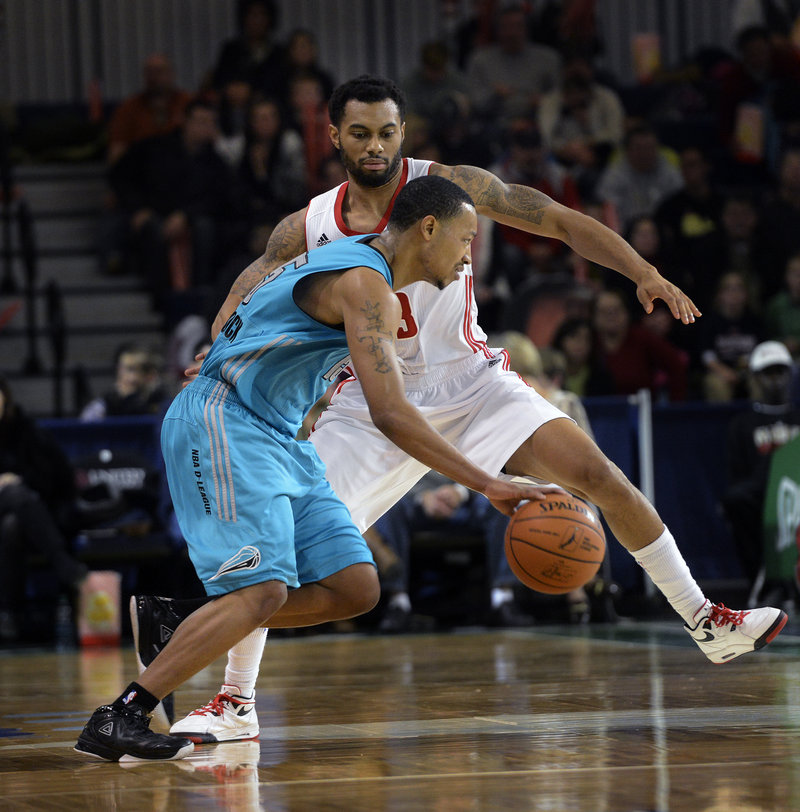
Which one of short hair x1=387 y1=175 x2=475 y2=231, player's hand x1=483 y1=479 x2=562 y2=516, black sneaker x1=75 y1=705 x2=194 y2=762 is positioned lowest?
black sneaker x1=75 y1=705 x2=194 y2=762

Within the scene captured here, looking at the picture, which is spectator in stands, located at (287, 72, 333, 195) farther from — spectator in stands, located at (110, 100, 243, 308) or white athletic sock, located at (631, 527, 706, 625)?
white athletic sock, located at (631, 527, 706, 625)

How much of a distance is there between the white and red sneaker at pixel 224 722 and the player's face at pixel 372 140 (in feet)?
5.81

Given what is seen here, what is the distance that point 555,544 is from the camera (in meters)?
4.28

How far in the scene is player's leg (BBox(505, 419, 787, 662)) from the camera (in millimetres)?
4449

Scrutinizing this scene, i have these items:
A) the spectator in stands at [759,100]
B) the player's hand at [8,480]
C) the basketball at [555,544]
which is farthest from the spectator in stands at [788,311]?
the basketball at [555,544]

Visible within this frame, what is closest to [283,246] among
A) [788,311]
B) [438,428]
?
[438,428]

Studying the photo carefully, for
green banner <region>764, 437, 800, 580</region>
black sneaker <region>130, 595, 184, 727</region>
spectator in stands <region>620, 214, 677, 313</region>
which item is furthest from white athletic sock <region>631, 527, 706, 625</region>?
spectator in stands <region>620, 214, 677, 313</region>

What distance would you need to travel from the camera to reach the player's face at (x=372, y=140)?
480 centimetres

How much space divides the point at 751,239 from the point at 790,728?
8303 mm

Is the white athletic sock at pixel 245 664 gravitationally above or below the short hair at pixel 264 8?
below

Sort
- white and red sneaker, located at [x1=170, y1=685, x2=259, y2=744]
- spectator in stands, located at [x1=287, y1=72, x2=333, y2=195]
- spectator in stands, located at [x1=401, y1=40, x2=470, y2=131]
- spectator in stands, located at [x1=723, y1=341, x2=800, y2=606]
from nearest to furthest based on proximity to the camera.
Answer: white and red sneaker, located at [x1=170, y1=685, x2=259, y2=744], spectator in stands, located at [x1=723, y1=341, x2=800, y2=606], spectator in stands, located at [x1=287, y1=72, x2=333, y2=195], spectator in stands, located at [x1=401, y1=40, x2=470, y2=131]

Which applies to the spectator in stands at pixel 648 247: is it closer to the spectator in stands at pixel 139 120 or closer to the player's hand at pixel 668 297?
the spectator in stands at pixel 139 120

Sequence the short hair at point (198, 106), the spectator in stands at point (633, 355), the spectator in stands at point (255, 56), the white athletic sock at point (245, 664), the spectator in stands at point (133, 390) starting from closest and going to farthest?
the white athletic sock at point (245, 664)
the spectator in stands at point (133, 390)
the spectator in stands at point (633, 355)
the short hair at point (198, 106)
the spectator in stands at point (255, 56)

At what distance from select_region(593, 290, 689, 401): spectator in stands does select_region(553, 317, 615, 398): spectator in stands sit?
10cm
